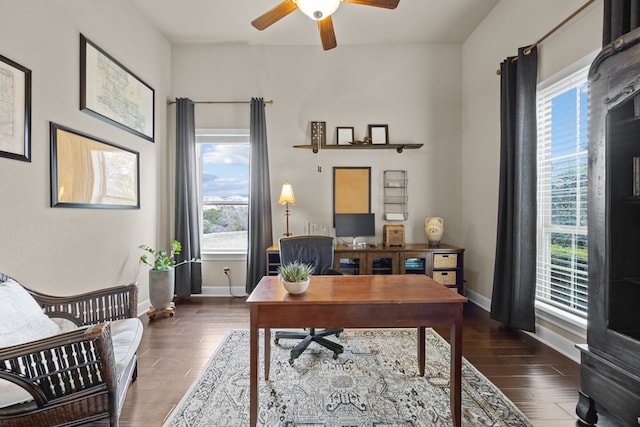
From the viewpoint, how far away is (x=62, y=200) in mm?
2498

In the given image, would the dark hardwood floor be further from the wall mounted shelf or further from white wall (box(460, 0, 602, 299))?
the wall mounted shelf

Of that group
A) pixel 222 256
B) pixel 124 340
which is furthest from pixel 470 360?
pixel 222 256

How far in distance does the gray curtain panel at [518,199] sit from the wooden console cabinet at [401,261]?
73 cm

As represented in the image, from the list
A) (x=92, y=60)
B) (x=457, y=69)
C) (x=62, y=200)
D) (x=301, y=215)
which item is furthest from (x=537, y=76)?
(x=62, y=200)

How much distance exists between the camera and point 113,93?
3.13 meters

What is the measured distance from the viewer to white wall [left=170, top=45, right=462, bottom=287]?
4.37 meters

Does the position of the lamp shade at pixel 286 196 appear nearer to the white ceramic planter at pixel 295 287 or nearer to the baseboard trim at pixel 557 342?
the white ceramic planter at pixel 295 287

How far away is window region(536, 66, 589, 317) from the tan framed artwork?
2016 millimetres

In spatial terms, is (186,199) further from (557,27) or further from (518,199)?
(557,27)

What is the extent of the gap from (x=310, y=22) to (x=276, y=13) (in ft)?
5.47

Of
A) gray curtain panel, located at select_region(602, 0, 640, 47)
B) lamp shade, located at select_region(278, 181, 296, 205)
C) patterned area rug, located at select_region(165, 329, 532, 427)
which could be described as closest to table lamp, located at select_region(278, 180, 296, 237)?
lamp shade, located at select_region(278, 181, 296, 205)

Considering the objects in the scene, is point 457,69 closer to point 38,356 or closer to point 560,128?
point 560,128

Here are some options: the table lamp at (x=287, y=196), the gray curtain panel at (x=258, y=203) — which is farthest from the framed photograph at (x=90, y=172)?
the table lamp at (x=287, y=196)

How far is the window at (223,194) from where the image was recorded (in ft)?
14.6
